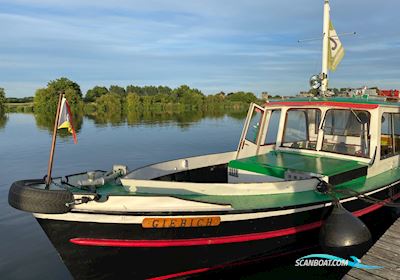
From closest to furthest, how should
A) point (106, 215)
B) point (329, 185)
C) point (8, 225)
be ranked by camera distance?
point (106, 215)
point (329, 185)
point (8, 225)

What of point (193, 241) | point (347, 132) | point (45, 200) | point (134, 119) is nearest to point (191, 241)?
point (193, 241)

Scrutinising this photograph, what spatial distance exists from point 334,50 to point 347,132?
2.76 metres

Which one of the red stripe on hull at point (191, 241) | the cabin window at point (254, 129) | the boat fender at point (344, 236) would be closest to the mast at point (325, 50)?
the cabin window at point (254, 129)

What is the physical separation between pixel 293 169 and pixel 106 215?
4.33m

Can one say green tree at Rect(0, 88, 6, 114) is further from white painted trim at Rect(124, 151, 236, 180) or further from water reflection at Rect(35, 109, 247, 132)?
white painted trim at Rect(124, 151, 236, 180)

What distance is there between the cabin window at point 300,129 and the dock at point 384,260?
3883mm

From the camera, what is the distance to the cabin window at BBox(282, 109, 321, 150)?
1020 cm

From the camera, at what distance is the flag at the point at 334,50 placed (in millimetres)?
10642

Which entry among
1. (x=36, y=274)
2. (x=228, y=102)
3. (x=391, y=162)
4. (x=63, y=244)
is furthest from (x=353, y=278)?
(x=228, y=102)

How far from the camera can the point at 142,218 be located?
18.8ft

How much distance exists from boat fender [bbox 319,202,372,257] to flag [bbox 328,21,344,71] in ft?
20.2

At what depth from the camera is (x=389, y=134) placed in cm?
974

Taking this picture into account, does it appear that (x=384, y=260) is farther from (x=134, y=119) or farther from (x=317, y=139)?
(x=134, y=119)

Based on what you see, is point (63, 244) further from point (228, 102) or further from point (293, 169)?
point (228, 102)
